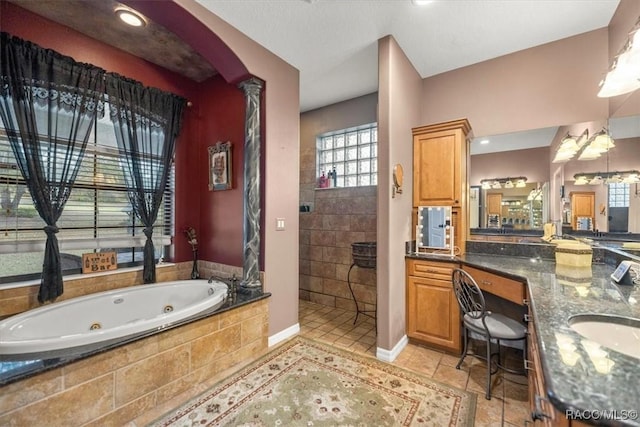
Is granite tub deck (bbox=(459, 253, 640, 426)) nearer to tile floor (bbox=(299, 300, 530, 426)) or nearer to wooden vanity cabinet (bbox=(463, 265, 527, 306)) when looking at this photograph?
wooden vanity cabinet (bbox=(463, 265, 527, 306))

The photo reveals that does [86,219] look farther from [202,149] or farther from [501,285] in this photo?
[501,285]

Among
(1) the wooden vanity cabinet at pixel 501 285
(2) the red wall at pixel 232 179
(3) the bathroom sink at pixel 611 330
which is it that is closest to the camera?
(3) the bathroom sink at pixel 611 330

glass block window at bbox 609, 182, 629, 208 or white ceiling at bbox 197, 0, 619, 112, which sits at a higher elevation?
white ceiling at bbox 197, 0, 619, 112

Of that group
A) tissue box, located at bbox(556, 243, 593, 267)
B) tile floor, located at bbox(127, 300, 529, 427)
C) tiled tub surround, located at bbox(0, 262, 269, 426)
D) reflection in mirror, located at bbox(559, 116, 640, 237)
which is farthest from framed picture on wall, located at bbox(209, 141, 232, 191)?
reflection in mirror, located at bbox(559, 116, 640, 237)

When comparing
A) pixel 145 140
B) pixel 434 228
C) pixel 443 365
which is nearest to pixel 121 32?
pixel 145 140

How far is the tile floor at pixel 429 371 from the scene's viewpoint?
1723mm

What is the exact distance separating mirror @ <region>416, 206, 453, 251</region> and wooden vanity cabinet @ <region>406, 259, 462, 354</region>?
0.77ft

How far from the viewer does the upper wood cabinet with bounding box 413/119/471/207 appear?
8.60 feet

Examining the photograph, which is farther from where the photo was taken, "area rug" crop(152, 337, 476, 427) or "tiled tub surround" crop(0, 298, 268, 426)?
"area rug" crop(152, 337, 476, 427)

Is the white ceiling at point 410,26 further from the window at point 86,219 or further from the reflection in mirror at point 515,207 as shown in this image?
the window at point 86,219

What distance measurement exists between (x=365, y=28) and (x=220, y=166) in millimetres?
2017

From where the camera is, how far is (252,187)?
2586 mm

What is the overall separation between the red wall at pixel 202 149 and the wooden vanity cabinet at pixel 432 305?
1852 mm

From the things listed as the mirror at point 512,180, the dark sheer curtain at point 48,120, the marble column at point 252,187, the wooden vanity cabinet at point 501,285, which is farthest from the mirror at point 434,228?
the dark sheer curtain at point 48,120
